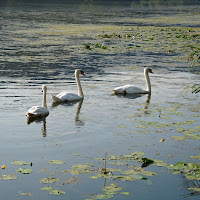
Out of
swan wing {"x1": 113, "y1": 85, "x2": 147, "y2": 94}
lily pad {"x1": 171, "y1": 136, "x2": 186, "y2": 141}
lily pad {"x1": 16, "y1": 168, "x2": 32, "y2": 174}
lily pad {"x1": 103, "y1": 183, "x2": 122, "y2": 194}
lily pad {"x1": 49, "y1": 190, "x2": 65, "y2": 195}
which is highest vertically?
lily pad {"x1": 103, "y1": 183, "x2": 122, "y2": 194}

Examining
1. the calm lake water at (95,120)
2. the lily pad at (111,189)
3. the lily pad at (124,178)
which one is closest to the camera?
the lily pad at (111,189)

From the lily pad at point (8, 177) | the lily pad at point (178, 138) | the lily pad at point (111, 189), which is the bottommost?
the lily pad at point (178, 138)

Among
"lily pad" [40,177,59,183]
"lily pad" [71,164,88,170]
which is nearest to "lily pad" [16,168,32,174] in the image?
"lily pad" [40,177,59,183]

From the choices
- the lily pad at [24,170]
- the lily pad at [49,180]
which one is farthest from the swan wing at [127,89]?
the lily pad at [49,180]

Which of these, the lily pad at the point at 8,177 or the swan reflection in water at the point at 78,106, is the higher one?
the lily pad at the point at 8,177

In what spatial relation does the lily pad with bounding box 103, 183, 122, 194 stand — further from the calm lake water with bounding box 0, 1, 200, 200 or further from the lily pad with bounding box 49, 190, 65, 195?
the lily pad with bounding box 49, 190, 65, 195

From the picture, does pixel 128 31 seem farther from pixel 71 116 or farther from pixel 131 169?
pixel 131 169

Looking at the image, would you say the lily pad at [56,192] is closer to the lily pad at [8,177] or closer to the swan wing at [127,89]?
the lily pad at [8,177]

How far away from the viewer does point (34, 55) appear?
2198cm

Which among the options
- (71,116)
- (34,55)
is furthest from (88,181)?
(34,55)

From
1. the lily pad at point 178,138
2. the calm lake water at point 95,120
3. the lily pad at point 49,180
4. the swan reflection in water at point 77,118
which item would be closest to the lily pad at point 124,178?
the calm lake water at point 95,120

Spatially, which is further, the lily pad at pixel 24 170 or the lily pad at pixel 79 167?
the lily pad at pixel 79 167

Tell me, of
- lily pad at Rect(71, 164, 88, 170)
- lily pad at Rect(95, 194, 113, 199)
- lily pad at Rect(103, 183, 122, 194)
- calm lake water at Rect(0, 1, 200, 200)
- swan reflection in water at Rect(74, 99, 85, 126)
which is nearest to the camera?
lily pad at Rect(95, 194, 113, 199)

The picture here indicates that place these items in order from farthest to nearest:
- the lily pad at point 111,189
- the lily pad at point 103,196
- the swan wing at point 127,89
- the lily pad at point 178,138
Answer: the swan wing at point 127,89, the lily pad at point 178,138, the lily pad at point 111,189, the lily pad at point 103,196
